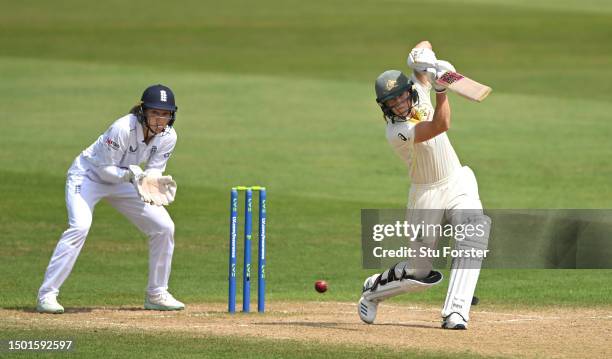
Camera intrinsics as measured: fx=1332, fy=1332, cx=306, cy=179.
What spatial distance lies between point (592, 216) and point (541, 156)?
6.67m

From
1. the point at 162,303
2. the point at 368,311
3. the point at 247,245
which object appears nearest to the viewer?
the point at 368,311

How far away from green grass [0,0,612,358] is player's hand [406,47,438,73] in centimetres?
324

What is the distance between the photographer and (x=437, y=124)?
1027 cm

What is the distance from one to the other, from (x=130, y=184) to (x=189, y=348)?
2722 mm

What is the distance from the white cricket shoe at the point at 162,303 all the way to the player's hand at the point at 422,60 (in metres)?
3.35

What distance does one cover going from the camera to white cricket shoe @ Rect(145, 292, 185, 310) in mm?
12289

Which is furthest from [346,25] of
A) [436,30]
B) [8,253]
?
[8,253]

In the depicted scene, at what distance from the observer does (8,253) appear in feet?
52.8

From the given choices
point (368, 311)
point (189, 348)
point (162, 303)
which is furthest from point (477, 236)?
point (162, 303)

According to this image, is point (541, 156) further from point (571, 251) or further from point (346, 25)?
point (346, 25)

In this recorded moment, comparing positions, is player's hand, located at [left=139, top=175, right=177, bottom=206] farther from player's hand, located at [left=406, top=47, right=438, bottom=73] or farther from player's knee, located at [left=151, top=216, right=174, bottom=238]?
player's hand, located at [left=406, top=47, right=438, bottom=73]

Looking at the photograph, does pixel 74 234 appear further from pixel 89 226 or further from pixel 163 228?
pixel 163 228

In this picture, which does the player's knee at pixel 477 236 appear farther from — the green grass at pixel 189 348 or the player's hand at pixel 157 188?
the player's hand at pixel 157 188

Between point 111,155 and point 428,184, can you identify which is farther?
point 111,155
